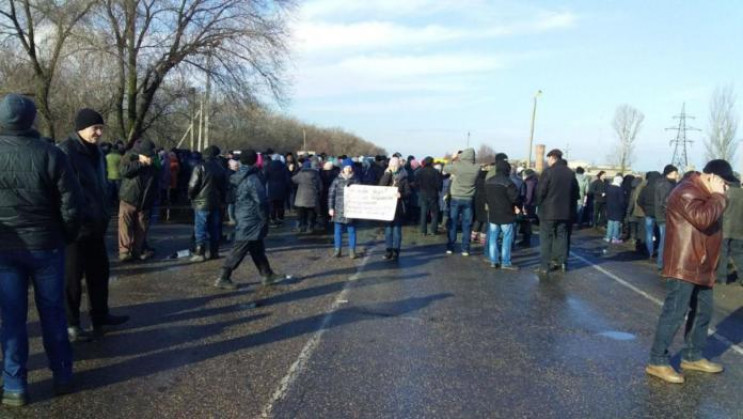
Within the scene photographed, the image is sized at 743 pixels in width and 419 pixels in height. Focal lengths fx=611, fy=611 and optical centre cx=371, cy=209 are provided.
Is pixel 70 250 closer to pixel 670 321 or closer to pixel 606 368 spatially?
pixel 606 368

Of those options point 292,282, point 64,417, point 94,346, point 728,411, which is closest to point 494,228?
point 292,282

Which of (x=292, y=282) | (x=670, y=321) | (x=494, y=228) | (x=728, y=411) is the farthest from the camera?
(x=494, y=228)

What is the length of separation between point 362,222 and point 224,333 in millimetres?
11679

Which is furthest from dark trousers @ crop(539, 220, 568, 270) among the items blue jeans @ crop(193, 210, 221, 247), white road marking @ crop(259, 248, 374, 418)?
blue jeans @ crop(193, 210, 221, 247)

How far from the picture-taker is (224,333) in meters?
6.07

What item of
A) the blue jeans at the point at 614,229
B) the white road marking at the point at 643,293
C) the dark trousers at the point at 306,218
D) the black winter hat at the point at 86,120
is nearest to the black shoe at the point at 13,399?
the black winter hat at the point at 86,120

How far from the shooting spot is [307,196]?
14.0 m

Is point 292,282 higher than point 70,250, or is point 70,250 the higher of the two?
point 70,250

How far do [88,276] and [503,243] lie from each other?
22.8ft

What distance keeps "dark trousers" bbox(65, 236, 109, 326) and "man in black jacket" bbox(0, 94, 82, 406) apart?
1.34 metres

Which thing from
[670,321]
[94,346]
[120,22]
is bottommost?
[94,346]

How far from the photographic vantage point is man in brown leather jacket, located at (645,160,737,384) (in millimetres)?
5199

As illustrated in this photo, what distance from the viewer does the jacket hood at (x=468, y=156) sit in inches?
472

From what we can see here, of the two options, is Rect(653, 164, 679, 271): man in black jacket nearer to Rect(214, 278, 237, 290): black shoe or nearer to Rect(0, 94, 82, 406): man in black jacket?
Rect(214, 278, 237, 290): black shoe
